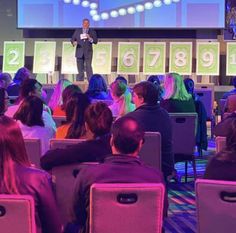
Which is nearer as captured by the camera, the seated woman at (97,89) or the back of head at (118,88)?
the back of head at (118,88)

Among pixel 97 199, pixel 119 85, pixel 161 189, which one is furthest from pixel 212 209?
pixel 119 85

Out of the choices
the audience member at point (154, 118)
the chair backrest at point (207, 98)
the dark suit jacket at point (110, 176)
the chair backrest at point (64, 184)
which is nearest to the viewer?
the dark suit jacket at point (110, 176)

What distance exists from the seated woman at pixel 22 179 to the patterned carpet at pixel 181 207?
197 cm

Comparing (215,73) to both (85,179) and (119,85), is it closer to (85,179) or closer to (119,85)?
(119,85)

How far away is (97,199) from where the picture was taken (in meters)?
2.71

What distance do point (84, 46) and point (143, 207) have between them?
968 cm

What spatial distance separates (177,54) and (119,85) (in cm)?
740

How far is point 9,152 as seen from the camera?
2693 millimetres

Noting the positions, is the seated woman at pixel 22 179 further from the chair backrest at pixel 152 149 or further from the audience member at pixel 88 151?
the chair backrest at pixel 152 149

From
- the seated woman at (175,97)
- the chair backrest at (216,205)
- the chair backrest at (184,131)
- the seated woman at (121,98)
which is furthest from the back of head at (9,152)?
the seated woman at (175,97)

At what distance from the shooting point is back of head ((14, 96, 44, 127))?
4.38 m

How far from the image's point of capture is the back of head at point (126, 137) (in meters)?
2.91

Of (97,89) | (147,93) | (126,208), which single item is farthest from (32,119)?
(97,89)

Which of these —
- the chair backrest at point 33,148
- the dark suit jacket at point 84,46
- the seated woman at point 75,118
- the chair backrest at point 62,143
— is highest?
the dark suit jacket at point 84,46
